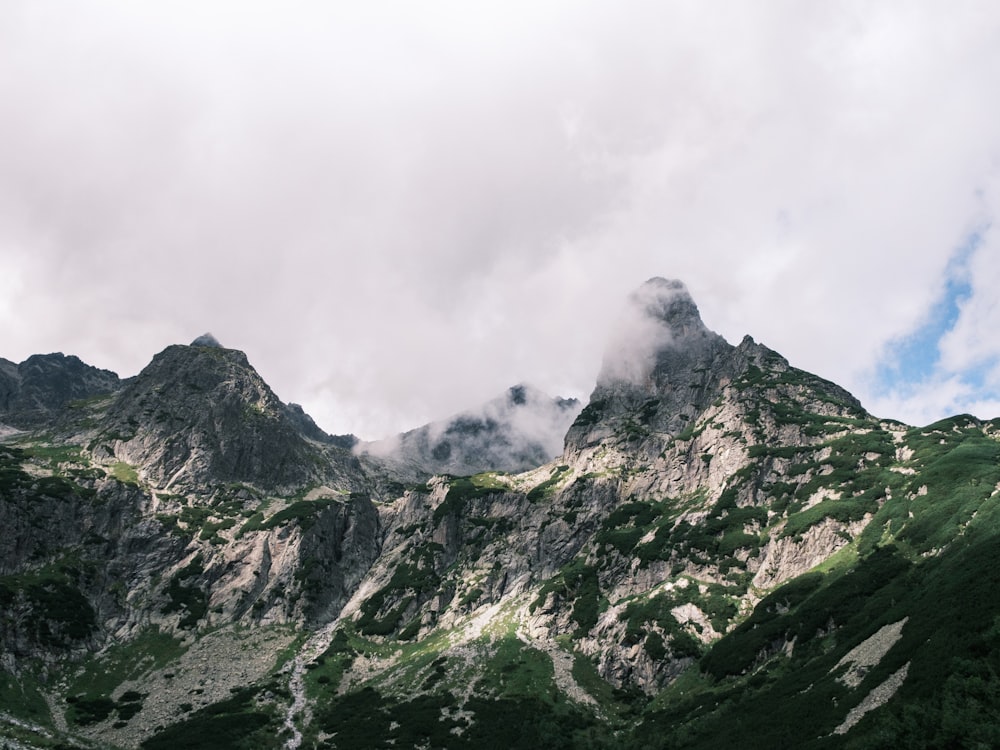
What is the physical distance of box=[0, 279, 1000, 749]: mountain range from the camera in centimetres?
6625

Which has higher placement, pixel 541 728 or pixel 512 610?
pixel 512 610

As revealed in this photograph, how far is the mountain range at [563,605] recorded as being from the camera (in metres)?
66.2

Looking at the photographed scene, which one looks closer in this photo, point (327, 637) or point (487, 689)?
point (487, 689)

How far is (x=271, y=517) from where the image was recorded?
18912cm

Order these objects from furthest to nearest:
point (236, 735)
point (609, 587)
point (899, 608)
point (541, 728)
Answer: point (609, 587)
point (236, 735)
point (541, 728)
point (899, 608)

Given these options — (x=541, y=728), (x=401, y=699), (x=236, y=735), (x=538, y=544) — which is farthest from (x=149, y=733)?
(x=538, y=544)

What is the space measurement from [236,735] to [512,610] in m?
68.2

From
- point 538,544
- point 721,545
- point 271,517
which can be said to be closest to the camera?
point 721,545

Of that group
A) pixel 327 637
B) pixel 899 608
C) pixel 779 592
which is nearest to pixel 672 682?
pixel 779 592

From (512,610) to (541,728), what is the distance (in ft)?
189

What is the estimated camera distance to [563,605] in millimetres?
135375

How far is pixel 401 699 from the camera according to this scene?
4205 inches

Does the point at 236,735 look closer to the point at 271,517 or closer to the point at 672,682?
the point at 672,682

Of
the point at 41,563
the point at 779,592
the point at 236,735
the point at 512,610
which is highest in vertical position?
the point at 41,563
